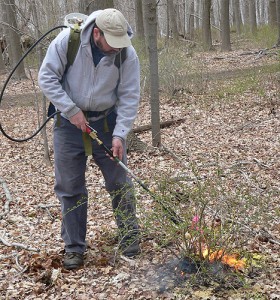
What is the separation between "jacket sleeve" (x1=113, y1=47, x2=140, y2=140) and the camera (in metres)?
3.79

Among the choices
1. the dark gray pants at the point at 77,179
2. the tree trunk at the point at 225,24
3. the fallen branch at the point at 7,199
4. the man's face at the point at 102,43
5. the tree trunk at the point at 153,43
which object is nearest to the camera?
the man's face at the point at 102,43

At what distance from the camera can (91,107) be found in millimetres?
3760

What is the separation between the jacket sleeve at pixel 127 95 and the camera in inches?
149

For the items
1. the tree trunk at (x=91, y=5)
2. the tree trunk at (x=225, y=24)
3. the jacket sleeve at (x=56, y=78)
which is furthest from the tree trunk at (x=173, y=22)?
the jacket sleeve at (x=56, y=78)

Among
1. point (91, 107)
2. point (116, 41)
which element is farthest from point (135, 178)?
point (116, 41)

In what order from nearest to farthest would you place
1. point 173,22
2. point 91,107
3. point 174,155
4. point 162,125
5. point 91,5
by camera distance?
A: 1. point 91,107
2. point 91,5
3. point 174,155
4. point 162,125
5. point 173,22

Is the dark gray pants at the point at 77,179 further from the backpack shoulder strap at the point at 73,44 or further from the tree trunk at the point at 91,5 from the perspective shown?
the tree trunk at the point at 91,5

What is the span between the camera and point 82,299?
3514 mm

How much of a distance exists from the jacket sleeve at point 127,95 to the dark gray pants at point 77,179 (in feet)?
0.53

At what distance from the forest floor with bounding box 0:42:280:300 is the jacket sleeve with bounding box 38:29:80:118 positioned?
84cm

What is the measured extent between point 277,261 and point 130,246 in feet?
3.76

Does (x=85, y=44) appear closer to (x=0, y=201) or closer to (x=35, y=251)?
(x=35, y=251)

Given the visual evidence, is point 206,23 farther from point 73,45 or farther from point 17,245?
point 73,45

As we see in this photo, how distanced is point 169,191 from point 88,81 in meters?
1.00
